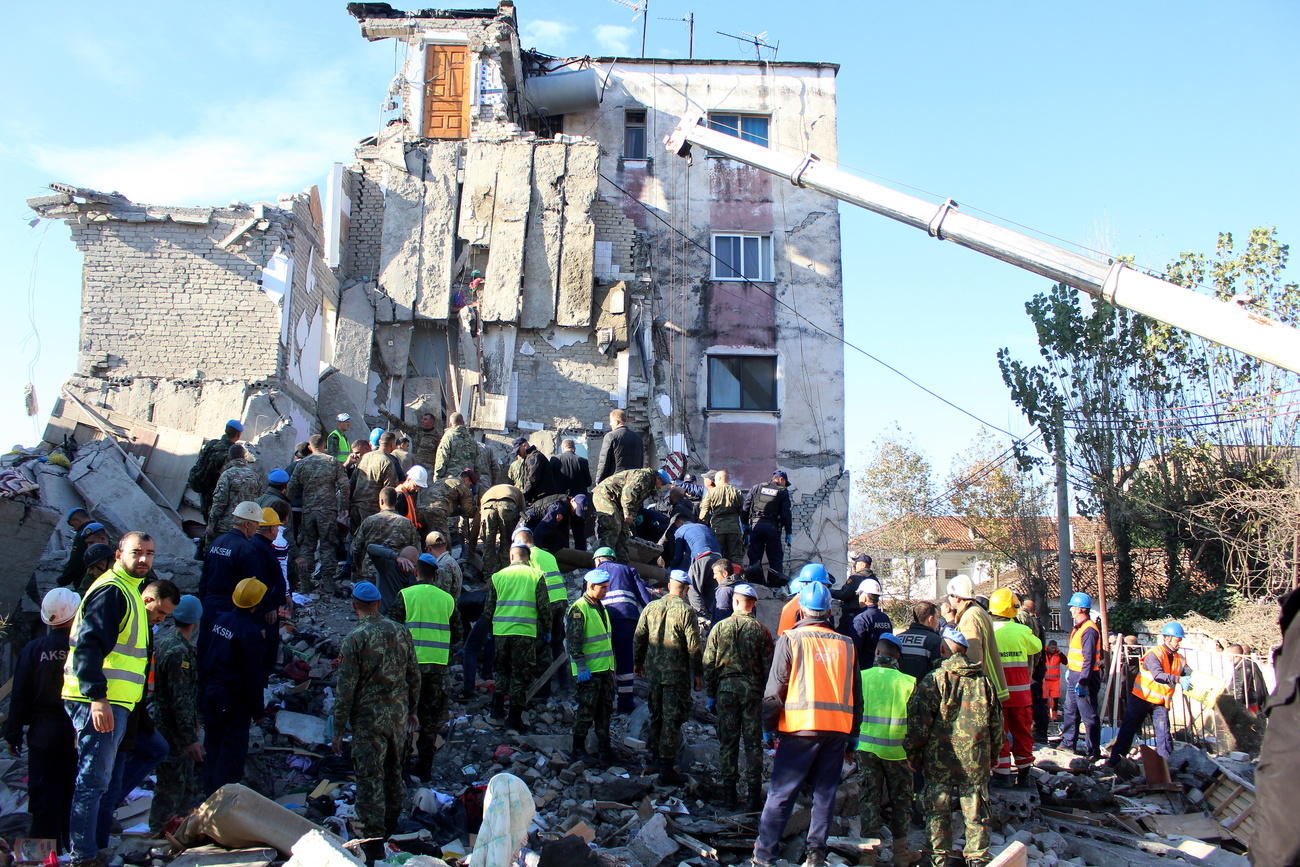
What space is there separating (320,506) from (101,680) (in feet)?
18.7

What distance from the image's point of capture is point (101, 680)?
230 inches

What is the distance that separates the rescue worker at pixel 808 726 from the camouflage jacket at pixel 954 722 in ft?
1.87

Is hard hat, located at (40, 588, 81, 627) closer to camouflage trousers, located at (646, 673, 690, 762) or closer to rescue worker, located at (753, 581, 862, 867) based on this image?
camouflage trousers, located at (646, 673, 690, 762)

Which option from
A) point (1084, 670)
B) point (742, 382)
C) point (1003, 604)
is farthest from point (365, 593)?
point (742, 382)

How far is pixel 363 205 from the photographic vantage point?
21.5m

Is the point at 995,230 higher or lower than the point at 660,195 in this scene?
lower

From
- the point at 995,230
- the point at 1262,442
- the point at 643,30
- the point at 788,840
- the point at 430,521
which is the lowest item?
the point at 788,840

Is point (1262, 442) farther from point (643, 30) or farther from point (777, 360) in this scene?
point (643, 30)

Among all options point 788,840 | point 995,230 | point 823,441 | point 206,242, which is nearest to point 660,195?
point 823,441

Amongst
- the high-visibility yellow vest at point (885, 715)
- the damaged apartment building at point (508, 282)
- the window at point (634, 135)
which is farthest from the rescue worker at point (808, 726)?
the window at point (634, 135)

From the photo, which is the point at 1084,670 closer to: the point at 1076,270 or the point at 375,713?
the point at 1076,270

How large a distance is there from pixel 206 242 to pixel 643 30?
14318mm

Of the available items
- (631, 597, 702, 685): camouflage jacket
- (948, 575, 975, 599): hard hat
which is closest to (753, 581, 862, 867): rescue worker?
(631, 597, 702, 685): camouflage jacket

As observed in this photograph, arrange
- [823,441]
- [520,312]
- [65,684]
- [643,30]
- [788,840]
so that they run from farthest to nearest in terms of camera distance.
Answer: [643,30] < [823,441] < [520,312] < [788,840] < [65,684]
